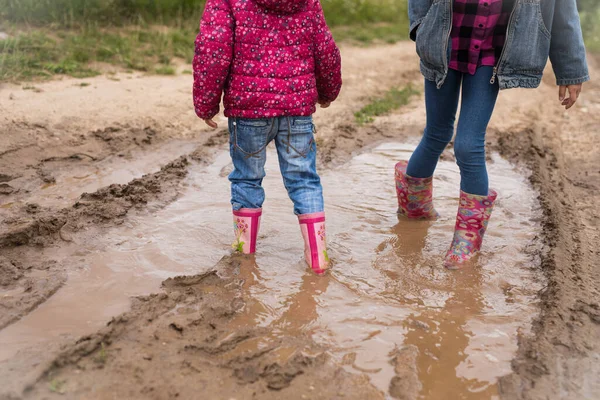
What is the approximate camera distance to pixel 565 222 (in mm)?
3992

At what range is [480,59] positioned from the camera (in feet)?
10.4

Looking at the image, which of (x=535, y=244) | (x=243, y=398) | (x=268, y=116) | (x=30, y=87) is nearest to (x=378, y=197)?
(x=535, y=244)

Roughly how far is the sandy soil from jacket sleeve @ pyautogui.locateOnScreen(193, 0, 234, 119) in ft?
3.10

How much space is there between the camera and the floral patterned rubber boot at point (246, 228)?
3.36 meters

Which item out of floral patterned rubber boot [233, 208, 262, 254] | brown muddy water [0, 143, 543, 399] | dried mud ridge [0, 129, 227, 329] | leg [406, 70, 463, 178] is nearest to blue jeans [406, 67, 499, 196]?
leg [406, 70, 463, 178]

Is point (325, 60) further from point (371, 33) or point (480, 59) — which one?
point (371, 33)

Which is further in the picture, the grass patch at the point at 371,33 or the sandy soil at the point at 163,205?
the grass patch at the point at 371,33

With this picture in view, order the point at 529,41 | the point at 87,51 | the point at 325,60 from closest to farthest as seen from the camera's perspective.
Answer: the point at 529,41
the point at 325,60
the point at 87,51

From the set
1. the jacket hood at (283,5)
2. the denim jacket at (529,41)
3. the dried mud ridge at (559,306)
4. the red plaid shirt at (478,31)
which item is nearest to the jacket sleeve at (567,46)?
the denim jacket at (529,41)

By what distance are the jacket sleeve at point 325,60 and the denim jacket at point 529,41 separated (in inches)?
17.6

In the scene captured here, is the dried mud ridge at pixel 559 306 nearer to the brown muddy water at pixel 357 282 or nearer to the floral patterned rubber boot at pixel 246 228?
the brown muddy water at pixel 357 282

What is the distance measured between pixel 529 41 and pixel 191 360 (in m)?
2.06

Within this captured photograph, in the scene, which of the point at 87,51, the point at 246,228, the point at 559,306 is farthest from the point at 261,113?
the point at 87,51

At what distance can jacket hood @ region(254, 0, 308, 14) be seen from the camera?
9.59 feet
